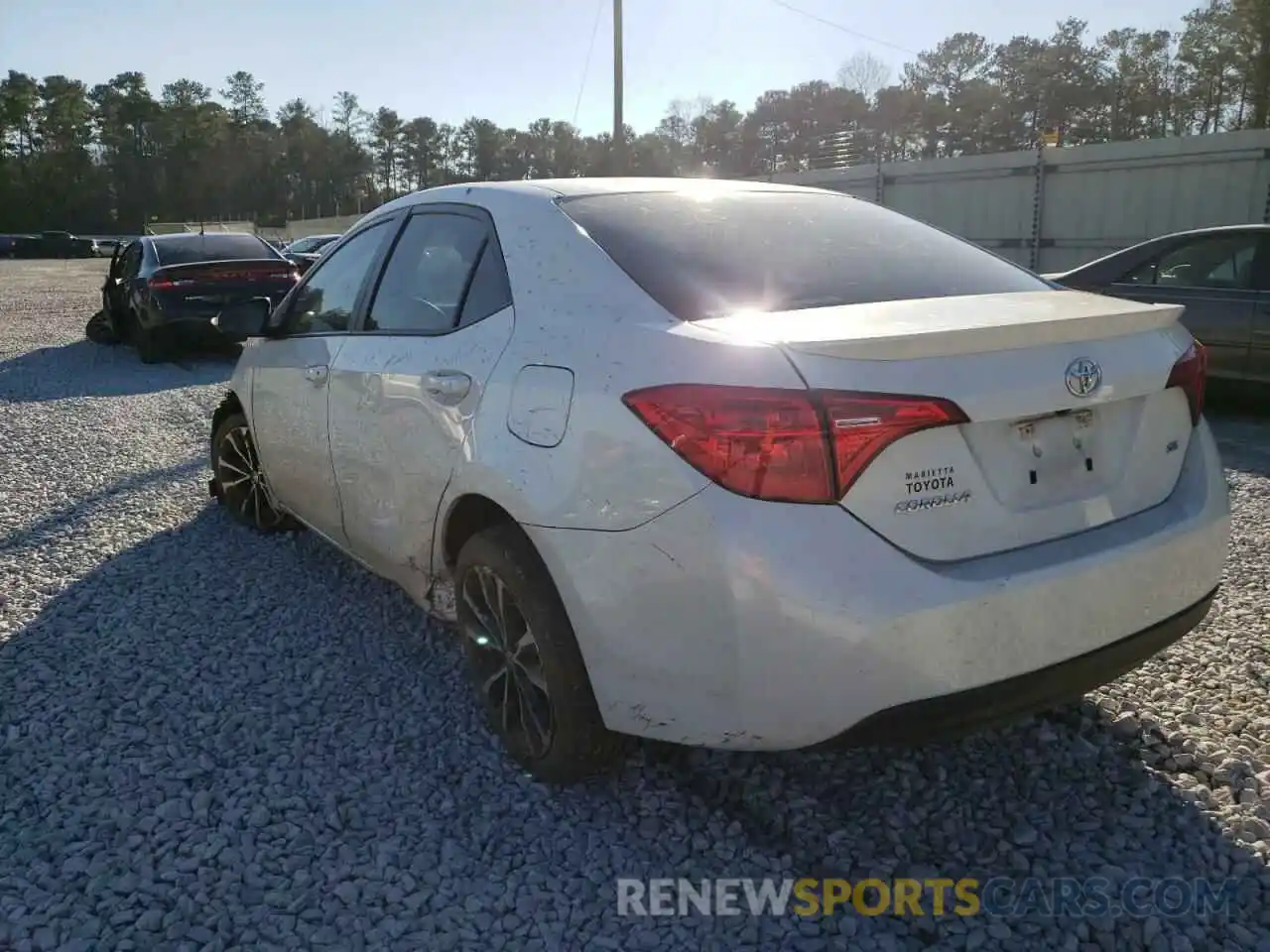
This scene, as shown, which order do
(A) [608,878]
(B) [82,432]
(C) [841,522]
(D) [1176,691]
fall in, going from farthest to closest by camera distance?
1. (B) [82,432]
2. (D) [1176,691]
3. (A) [608,878]
4. (C) [841,522]

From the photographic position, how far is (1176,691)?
122 inches

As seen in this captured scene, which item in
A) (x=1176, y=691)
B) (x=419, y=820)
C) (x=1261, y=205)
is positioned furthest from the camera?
(x=1261, y=205)

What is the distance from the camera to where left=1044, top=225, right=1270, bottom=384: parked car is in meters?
6.79

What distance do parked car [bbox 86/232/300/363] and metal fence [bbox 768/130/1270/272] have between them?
10726 mm

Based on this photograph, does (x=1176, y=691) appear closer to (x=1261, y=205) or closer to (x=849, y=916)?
(x=849, y=916)

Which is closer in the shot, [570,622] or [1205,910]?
[1205,910]

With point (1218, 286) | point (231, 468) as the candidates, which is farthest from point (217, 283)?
point (1218, 286)

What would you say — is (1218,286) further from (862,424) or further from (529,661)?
(529,661)

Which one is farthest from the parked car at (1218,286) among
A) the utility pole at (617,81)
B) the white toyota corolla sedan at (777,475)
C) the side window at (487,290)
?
the utility pole at (617,81)

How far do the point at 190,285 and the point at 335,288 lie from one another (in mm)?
8095

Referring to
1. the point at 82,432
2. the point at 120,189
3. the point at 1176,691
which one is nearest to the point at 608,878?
the point at 1176,691

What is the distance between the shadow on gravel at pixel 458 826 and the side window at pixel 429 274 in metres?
1.21

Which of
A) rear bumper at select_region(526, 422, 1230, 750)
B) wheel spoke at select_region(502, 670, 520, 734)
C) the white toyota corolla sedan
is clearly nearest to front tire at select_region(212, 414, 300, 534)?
the white toyota corolla sedan

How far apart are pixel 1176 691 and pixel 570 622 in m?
2.01
